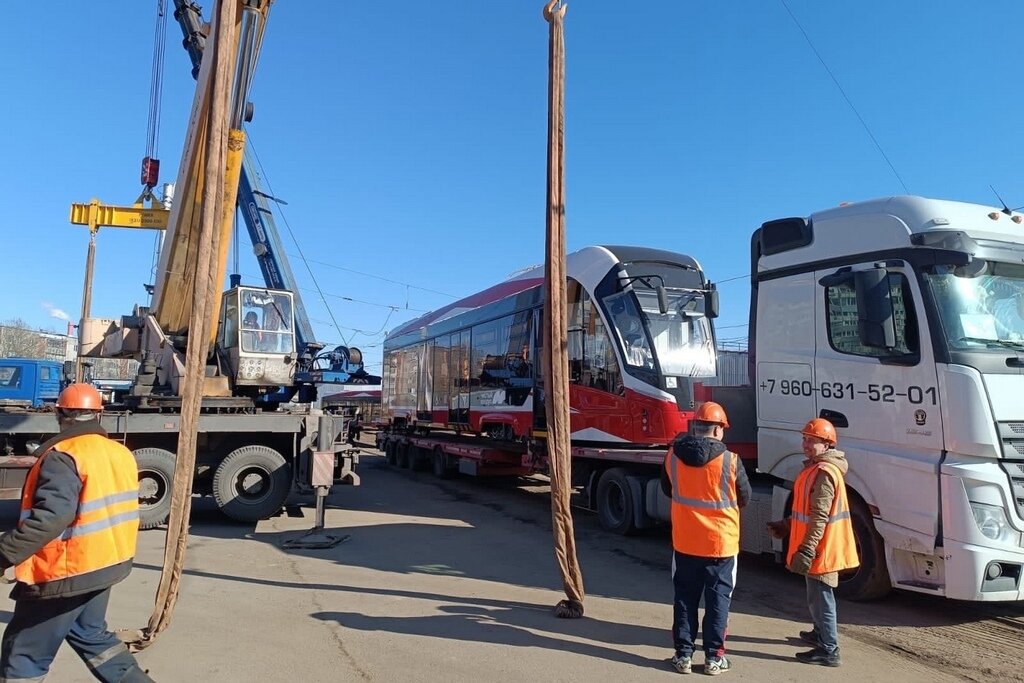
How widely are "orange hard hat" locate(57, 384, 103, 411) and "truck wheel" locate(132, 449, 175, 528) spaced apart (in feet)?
20.7

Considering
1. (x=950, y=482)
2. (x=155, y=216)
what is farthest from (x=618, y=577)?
(x=155, y=216)

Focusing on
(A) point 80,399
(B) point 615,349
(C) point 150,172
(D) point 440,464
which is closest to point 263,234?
(C) point 150,172

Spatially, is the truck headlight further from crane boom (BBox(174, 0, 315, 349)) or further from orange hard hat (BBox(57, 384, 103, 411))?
crane boom (BBox(174, 0, 315, 349))

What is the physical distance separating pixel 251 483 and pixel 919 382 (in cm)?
837

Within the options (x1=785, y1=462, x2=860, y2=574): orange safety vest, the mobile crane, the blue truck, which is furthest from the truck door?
the blue truck

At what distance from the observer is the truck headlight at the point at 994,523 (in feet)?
17.0

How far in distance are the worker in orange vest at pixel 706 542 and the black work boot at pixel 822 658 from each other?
627mm

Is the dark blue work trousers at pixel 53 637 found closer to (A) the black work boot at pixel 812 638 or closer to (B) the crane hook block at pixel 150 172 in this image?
(A) the black work boot at pixel 812 638

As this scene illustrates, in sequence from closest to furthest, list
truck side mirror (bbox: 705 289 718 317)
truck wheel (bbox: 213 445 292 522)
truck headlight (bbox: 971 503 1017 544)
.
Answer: truck headlight (bbox: 971 503 1017 544)
truck side mirror (bbox: 705 289 718 317)
truck wheel (bbox: 213 445 292 522)

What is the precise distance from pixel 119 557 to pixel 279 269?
15.0m

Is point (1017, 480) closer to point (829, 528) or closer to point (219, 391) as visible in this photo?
point (829, 528)

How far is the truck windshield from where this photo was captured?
221 inches

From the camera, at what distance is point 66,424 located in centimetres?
359

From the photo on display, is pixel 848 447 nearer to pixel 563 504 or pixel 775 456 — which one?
pixel 775 456
